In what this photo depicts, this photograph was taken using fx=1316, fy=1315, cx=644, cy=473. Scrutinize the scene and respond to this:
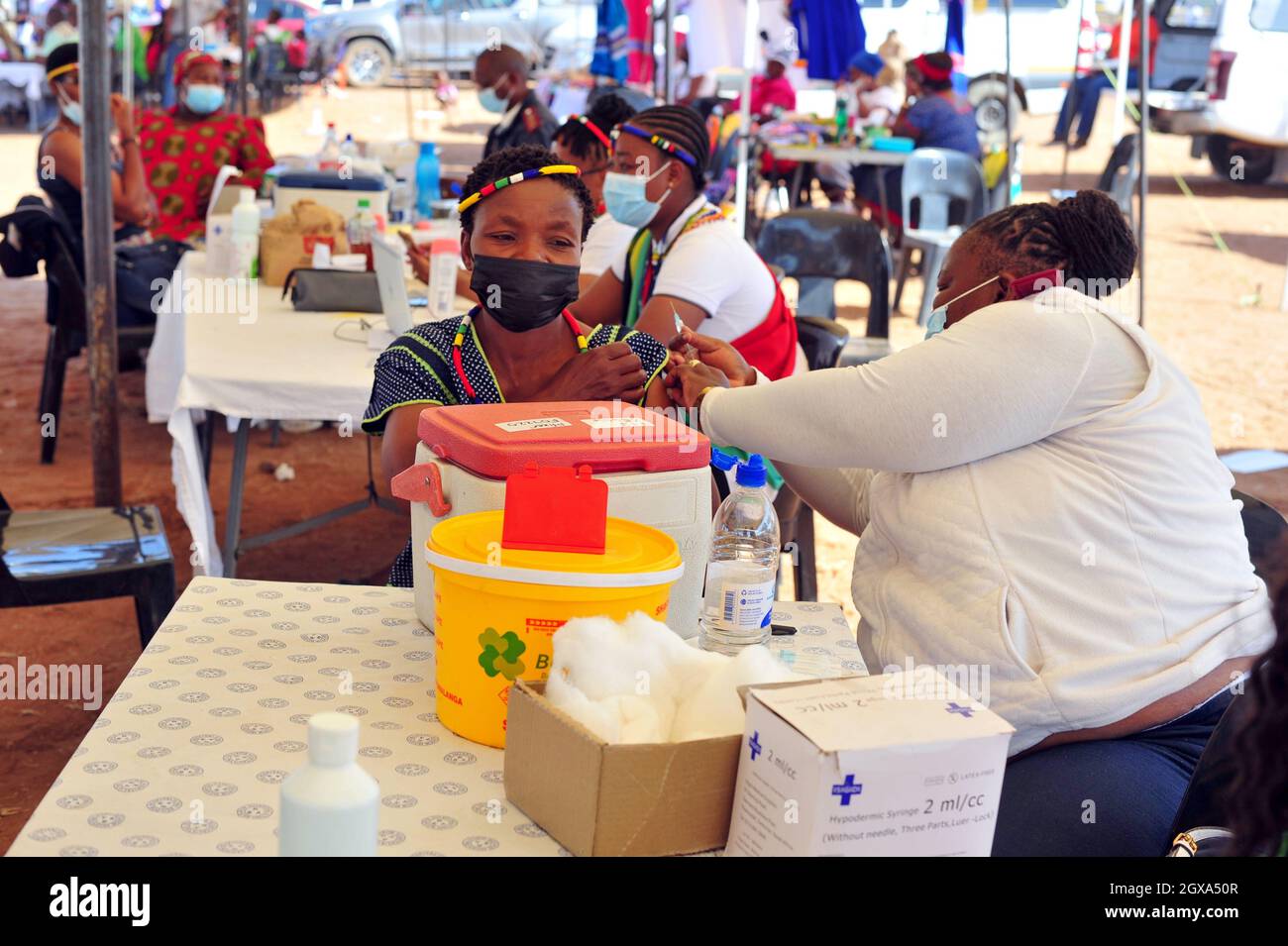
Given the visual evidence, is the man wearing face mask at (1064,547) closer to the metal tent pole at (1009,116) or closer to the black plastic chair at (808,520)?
the black plastic chair at (808,520)

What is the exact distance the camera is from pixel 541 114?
7.54 metres

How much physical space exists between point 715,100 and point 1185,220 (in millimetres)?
5712

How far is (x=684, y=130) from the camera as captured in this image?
13.4 ft

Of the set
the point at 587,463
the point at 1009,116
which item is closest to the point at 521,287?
the point at 587,463

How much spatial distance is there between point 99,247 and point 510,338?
2500 mm

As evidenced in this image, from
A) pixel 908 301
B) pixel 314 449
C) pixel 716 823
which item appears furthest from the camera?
pixel 908 301

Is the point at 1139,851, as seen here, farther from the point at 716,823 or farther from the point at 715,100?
the point at 715,100

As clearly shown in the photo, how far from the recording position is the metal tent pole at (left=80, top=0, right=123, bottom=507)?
4.28 m

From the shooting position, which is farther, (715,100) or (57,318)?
(715,100)

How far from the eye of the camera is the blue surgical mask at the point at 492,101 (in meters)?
7.82

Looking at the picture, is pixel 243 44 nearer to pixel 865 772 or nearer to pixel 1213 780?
pixel 1213 780

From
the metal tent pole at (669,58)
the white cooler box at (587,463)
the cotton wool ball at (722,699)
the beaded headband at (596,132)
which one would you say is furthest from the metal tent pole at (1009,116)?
the cotton wool ball at (722,699)
